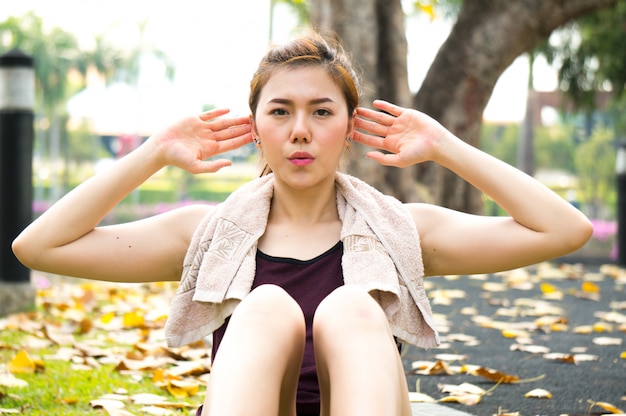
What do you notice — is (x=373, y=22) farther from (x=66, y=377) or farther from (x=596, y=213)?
(x=596, y=213)

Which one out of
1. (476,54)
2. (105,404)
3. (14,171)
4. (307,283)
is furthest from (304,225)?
(476,54)

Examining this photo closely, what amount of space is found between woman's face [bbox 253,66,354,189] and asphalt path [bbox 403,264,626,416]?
1213 mm

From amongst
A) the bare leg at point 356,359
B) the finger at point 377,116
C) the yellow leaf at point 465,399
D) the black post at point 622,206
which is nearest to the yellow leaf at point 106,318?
the yellow leaf at point 465,399

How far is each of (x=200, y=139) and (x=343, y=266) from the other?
0.59 metres

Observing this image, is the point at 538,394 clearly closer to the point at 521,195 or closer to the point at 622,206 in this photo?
the point at 521,195

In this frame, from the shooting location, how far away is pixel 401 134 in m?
2.50

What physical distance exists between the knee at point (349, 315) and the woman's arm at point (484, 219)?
0.40m

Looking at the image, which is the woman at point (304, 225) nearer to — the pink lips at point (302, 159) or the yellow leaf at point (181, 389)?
the pink lips at point (302, 159)

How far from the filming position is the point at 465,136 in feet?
27.1

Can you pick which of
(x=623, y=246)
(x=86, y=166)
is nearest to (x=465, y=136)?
(x=623, y=246)

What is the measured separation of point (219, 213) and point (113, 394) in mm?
1134

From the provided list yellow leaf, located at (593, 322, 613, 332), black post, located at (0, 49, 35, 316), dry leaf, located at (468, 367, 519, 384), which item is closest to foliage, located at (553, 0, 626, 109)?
yellow leaf, located at (593, 322, 613, 332)

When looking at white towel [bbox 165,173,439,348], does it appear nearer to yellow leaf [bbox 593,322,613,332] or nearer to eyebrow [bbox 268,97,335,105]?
eyebrow [bbox 268,97,335,105]

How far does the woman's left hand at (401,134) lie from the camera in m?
2.43
